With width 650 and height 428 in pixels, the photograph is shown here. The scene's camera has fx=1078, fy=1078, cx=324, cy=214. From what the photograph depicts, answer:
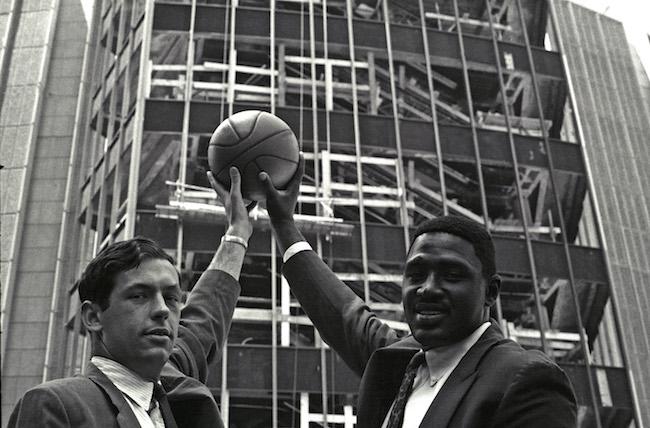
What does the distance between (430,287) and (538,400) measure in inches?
30.1

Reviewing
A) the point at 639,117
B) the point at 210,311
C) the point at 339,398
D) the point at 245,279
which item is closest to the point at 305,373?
the point at 339,398

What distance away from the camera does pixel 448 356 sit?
4.43 m

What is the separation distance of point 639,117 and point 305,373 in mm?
16418

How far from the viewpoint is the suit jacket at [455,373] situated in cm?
384

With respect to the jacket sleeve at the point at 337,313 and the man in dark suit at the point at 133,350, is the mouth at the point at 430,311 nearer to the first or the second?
the jacket sleeve at the point at 337,313

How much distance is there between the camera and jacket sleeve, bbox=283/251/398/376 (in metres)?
5.16

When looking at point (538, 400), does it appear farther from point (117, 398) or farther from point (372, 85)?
point (372, 85)

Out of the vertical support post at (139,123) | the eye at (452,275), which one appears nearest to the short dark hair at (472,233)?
the eye at (452,275)

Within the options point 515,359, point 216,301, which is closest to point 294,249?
point 216,301

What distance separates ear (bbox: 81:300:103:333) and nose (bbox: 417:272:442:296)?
1.35 meters

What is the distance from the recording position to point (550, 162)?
3136cm

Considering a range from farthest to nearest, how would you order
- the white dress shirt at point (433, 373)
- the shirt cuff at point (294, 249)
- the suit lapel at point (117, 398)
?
the shirt cuff at point (294, 249) → the white dress shirt at point (433, 373) → the suit lapel at point (117, 398)

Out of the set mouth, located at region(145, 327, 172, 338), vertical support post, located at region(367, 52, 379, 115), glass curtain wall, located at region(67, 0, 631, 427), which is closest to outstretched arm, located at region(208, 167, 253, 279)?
mouth, located at region(145, 327, 172, 338)

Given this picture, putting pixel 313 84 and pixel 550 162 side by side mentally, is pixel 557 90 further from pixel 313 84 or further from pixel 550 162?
pixel 313 84
